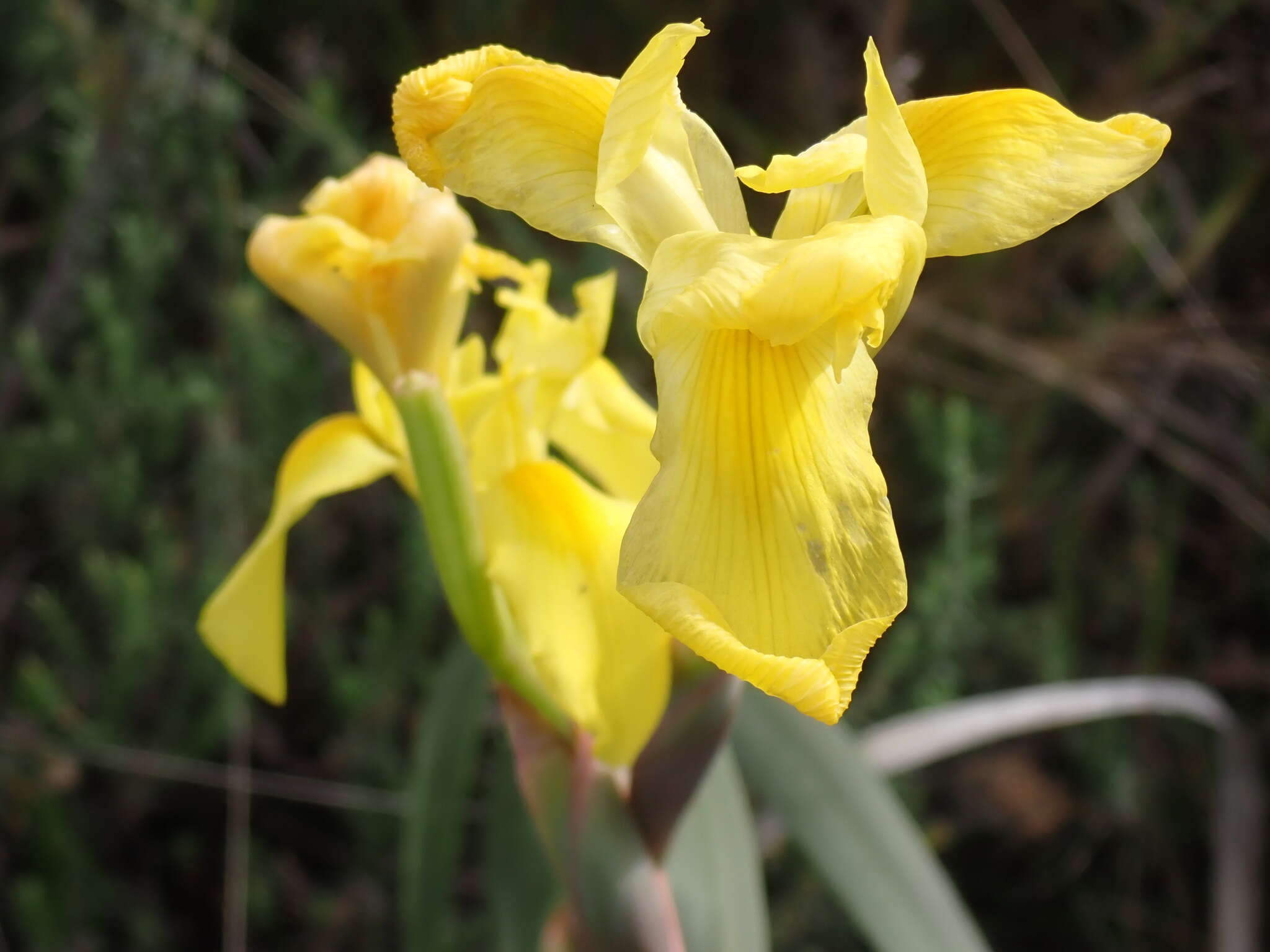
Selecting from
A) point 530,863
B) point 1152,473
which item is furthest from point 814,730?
point 1152,473

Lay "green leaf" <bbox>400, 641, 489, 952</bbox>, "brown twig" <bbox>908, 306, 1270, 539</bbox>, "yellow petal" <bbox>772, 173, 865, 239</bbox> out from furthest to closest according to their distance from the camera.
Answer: "brown twig" <bbox>908, 306, 1270, 539</bbox> < "green leaf" <bbox>400, 641, 489, 952</bbox> < "yellow petal" <bbox>772, 173, 865, 239</bbox>

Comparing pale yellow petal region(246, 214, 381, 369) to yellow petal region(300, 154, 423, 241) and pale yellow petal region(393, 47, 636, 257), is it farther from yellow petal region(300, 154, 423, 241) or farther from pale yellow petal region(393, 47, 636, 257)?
pale yellow petal region(393, 47, 636, 257)

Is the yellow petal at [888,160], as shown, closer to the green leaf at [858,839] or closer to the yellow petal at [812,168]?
the yellow petal at [812,168]

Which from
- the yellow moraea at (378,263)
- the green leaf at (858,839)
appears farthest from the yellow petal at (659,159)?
the green leaf at (858,839)

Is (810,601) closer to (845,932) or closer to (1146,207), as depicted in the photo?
(845,932)

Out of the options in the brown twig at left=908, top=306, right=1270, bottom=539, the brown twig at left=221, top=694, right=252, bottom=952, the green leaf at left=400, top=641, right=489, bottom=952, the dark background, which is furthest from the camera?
the brown twig at left=908, top=306, right=1270, bottom=539

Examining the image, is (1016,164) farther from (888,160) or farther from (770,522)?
(770,522)

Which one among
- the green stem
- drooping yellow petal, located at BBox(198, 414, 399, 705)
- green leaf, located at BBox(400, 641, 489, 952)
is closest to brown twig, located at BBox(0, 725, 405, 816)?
A: green leaf, located at BBox(400, 641, 489, 952)
